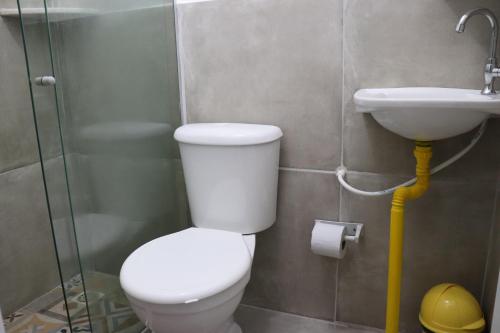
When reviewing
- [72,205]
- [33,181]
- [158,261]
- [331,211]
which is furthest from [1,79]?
[331,211]

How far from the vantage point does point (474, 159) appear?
4.30 ft

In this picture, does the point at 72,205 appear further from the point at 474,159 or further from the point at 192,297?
the point at 474,159

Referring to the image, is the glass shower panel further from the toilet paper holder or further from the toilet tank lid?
the toilet paper holder

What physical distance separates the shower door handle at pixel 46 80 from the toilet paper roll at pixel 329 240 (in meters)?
0.96

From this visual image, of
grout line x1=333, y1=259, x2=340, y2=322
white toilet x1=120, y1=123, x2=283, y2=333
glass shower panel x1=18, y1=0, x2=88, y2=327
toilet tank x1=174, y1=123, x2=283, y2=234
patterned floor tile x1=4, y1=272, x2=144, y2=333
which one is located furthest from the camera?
grout line x1=333, y1=259, x2=340, y2=322

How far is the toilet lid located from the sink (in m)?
0.59

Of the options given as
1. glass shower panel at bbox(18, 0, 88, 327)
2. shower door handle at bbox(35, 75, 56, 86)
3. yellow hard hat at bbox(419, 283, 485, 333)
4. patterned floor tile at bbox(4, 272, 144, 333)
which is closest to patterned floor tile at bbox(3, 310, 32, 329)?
patterned floor tile at bbox(4, 272, 144, 333)

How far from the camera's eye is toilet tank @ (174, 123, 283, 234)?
1.40m

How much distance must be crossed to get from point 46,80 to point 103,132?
0.28 m

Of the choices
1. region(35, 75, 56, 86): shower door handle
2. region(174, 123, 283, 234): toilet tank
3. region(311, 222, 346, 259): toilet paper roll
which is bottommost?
region(311, 222, 346, 259): toilet paper roll

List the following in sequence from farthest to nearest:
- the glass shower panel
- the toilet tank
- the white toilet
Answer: the toilet tank, the white toilet, the glass shower panel

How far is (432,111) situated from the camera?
41.9 inches

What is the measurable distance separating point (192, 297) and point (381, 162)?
2.63 ft

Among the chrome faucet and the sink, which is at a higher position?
the chrome faucet
